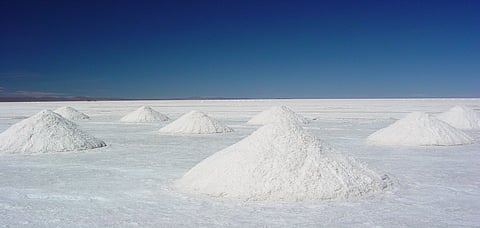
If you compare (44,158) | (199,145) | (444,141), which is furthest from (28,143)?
(444,141)

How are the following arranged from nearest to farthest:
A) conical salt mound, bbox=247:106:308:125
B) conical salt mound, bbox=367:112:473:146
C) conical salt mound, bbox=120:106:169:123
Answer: conical salt mound, bbox=367:112:473:146, conical salt mound, bbox=247:106:308:125, conical salt mound, bbox=120:106:169:123

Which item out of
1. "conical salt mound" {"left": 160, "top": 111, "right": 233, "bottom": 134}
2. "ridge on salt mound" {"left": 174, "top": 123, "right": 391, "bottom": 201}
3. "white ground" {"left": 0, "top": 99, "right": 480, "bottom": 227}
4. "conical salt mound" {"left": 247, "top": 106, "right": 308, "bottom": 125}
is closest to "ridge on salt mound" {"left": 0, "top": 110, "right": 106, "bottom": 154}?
"white ground" {"left": 0, "top": 99, "right": 480, "bottom": 227}

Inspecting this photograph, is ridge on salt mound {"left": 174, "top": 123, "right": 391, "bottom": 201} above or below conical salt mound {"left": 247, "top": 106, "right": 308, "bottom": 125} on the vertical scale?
below

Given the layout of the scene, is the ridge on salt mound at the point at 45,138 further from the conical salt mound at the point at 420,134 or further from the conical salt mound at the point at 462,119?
the conical salt mound at the point at 462,119

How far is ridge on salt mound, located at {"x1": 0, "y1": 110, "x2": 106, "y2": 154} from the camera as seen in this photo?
8.67 metres

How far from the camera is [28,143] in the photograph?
28.7 feet

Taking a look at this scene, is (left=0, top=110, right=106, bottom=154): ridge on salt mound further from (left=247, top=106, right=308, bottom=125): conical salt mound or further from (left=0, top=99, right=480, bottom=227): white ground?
(left=247, top=106, right=308, bottom=125): conical salt mound

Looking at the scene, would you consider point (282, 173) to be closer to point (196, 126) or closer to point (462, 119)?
point (196, 126)

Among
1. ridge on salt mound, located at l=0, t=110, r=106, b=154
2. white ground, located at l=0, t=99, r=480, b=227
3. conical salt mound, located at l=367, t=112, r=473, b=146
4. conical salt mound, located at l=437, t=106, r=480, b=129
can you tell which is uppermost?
conical salt mound, located at l=437, t=106, r=480, b=129

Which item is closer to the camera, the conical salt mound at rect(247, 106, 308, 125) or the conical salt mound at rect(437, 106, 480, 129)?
the conical salt mound at rect(437, 106, 480, 129)

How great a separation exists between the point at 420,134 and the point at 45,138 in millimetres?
7286

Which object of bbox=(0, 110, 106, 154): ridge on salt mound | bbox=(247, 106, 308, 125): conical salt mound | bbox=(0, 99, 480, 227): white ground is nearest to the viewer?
bbox=(0, 99, 480, 227): white ground

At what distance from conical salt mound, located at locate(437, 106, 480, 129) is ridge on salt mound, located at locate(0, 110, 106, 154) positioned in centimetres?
1025

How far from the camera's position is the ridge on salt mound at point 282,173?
4.65 metres
